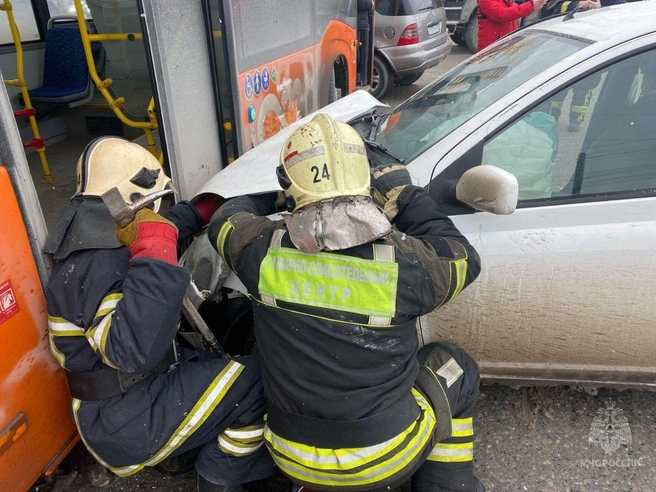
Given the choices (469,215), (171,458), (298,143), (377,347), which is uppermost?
(298,143)

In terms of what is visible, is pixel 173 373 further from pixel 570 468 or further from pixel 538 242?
pixel 570 468

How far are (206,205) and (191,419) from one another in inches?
36.8

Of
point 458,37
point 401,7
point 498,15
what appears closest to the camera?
point 498,15

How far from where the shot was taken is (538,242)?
1990 mm

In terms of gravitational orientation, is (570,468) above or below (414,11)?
below

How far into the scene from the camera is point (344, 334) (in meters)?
1.60

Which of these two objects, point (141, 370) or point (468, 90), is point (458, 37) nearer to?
point (468, 90)

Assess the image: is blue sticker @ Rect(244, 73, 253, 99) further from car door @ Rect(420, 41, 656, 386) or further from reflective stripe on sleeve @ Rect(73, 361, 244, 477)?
reflective stripe on sleeve @ Rect(73, 361, 244, 477)

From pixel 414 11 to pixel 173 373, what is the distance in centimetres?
708

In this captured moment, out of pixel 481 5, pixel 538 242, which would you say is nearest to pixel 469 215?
pixel 538 242

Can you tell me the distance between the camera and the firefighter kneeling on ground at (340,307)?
157 centimetres

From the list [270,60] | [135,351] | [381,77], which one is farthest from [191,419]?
[381,77]

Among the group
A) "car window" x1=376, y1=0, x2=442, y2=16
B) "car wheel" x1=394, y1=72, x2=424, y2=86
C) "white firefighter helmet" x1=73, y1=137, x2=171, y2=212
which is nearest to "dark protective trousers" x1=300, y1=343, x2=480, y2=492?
"white firefighter helmet" x1=73, y1=137, x2=171, y2=212

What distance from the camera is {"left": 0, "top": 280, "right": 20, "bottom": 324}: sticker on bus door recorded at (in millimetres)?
1672
